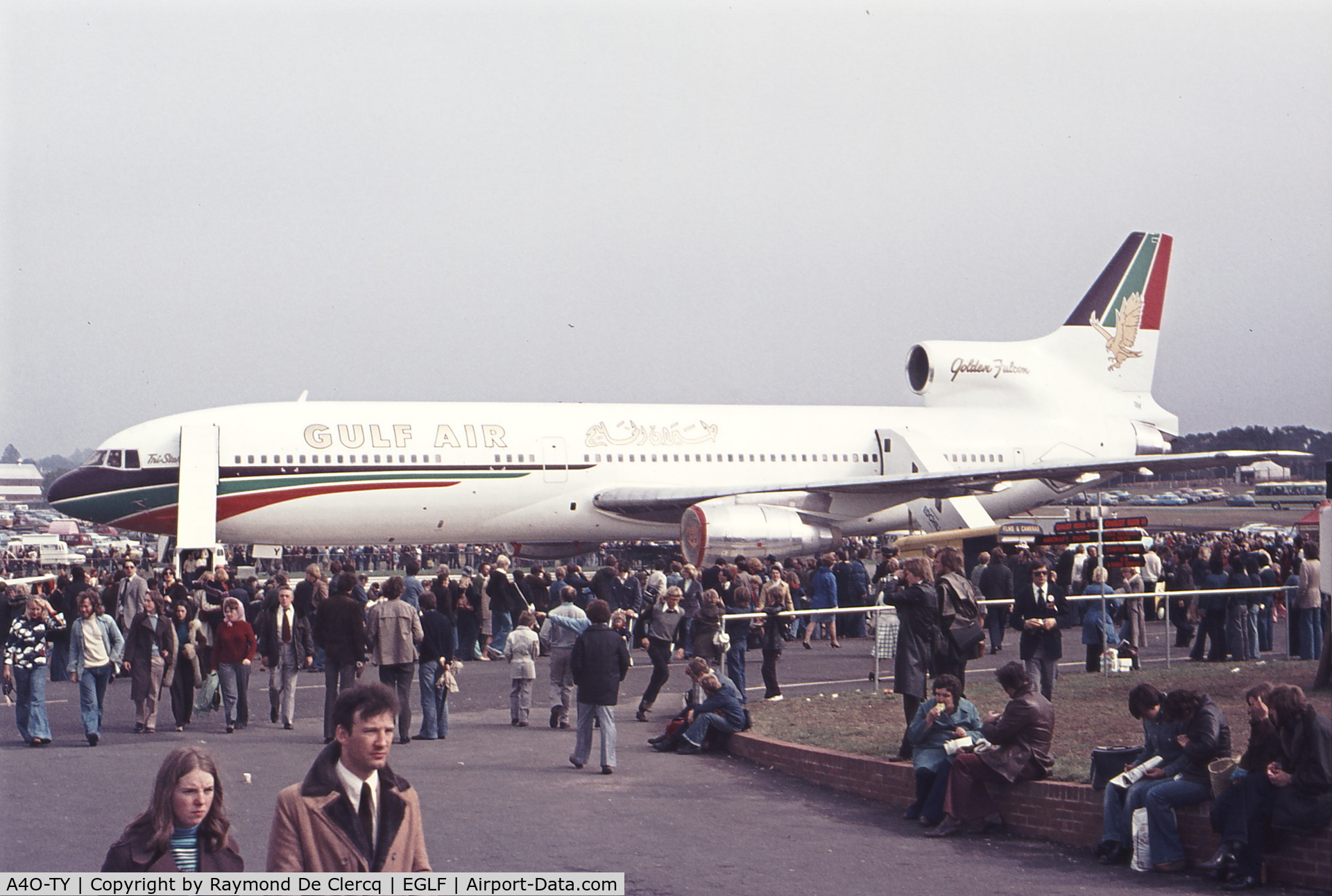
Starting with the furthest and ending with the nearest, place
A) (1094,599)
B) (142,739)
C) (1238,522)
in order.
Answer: (1238,522) → (1094,599) → (142,739)


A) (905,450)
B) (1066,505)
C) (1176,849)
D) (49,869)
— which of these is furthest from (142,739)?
(1066,505)

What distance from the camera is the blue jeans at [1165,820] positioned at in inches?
318

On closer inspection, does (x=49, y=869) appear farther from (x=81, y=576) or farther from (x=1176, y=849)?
(x=81, y=576)

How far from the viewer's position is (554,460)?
95.6 ft

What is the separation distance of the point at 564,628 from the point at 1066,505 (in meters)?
95.0

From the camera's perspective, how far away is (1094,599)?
16031mm

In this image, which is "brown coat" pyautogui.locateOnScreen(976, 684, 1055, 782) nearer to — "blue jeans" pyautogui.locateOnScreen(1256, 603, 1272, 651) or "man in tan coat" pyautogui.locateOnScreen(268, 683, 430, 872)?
"man in tan coat" pyautogui.locateOnScreen(268, 683, 430, 872)

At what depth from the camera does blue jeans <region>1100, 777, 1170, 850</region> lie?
325 inches

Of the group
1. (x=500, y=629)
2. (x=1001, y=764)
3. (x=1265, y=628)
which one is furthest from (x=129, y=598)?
(x=1265, y=628)

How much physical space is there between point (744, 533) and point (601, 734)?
56.2 ft

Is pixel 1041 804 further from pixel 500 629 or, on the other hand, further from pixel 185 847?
pixel 500 629

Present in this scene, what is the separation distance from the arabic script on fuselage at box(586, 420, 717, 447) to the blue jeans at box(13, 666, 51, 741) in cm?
1774

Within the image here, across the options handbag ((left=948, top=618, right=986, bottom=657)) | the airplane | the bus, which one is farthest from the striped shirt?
the bus

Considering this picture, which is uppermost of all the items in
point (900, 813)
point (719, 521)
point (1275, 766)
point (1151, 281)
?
point (1151, 281)
